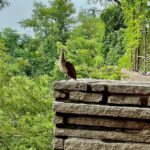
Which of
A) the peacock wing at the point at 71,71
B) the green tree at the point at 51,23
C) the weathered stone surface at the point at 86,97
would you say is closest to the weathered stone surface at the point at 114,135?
the weathered stone surface at the point at 86,97

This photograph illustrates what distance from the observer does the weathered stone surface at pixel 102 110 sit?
1.82 metres

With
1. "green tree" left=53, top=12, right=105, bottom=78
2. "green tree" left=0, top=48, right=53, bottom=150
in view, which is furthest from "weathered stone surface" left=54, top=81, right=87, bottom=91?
"green tree" left=0, top=48, right=53, bottom=150

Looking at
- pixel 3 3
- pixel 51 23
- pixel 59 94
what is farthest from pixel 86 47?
pixel 59 94

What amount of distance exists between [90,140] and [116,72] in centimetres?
494

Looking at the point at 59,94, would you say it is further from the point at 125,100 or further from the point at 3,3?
the point at 3,3

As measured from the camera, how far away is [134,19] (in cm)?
633

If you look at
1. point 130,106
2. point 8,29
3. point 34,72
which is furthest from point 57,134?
point 8,29

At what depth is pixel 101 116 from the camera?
6.06ft

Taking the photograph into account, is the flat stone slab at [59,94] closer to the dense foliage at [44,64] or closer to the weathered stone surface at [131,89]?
the weathered stone surface at [131,89]

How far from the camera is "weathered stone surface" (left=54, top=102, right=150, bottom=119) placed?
1819 mm

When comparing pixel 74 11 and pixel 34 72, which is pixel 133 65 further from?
pixel 74 11

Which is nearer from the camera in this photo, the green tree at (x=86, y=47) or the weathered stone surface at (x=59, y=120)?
the weathered stone surface at (x=59, y=120)

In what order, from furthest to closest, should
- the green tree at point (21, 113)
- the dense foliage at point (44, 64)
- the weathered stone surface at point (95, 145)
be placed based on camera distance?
the green tree at point (21, 113) < the dense foliage at point (44, 64) < the weathered stone surface at point (95, 145)

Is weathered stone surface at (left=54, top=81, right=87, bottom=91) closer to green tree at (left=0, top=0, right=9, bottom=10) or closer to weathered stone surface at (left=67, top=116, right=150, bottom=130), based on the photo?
weathered stone surface at (left=67, top=116, right=150, bottom=130)
